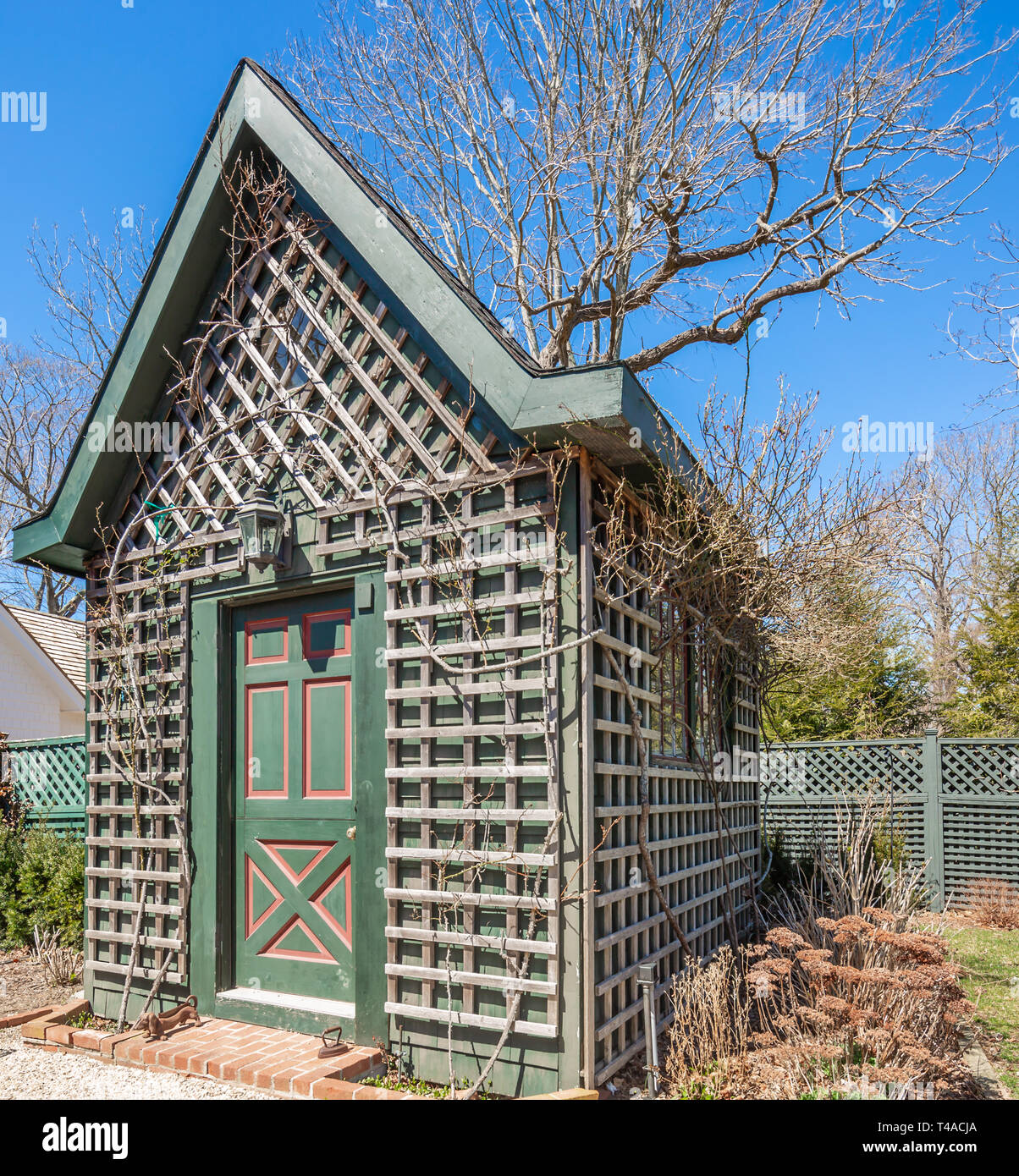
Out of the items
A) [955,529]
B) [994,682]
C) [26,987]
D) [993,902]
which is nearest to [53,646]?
[26,987]

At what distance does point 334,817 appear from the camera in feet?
17.0

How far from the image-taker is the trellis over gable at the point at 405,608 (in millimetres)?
4289

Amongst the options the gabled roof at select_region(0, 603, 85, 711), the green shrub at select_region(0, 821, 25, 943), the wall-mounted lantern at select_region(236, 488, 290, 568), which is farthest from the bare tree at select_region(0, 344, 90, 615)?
the wall-mounted lantern at select_region(236, 488, 290, 568)

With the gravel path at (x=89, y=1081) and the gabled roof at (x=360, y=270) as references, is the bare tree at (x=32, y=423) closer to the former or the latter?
the gabled roof at (x=360, y=270)

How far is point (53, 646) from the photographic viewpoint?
53.0ft

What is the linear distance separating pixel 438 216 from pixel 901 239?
6.83 metres

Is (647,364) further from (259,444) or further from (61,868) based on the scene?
(61,868)

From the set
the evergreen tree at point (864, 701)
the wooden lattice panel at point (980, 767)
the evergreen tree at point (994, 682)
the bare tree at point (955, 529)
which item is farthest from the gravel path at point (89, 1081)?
the bare tree at point (955, 529)

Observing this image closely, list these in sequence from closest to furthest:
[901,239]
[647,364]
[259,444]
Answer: [259,444], [901,239], [647,364]

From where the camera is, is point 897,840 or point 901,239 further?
point 897,840

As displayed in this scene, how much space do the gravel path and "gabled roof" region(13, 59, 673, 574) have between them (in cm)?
345

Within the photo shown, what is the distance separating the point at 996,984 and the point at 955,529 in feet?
53.4
